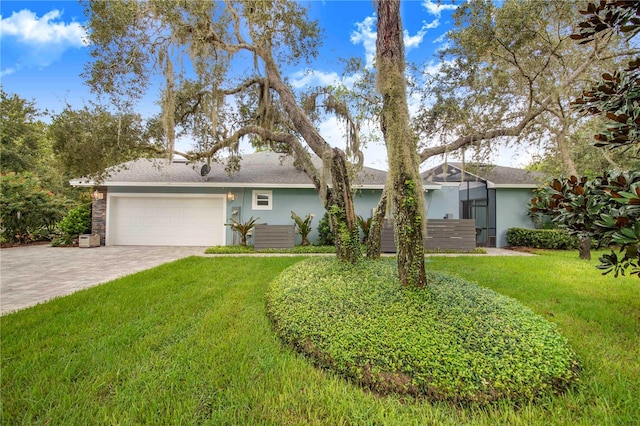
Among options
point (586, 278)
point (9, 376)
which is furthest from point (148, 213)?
point (586, 278)

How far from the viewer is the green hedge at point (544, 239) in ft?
31.2

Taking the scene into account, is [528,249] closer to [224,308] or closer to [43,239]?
[224,308]

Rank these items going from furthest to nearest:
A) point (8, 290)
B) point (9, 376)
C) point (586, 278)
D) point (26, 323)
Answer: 1. point (586, 278)
2. point (8, 290)
3. point (26, 323)
4. point (9, 376)

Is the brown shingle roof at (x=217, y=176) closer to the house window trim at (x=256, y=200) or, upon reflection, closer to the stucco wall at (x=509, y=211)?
the house window trim at (x=256, y=200)

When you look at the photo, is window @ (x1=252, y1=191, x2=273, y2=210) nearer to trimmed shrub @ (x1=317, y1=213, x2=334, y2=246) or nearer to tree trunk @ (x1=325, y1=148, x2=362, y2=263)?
trimmed shrub @ (x1=317, y1=213, x2=334, y2=246)

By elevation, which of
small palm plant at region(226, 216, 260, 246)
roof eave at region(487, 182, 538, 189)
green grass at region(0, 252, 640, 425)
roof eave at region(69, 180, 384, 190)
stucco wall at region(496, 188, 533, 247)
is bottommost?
green grass at region(0, 252, 640, 425)

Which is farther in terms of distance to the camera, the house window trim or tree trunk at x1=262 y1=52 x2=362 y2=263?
the house window trim

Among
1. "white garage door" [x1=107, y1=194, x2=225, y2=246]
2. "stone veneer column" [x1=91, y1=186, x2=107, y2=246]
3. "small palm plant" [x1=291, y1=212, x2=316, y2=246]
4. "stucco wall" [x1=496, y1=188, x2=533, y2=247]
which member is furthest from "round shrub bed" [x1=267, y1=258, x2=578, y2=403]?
"stone veneer column" [x1=91, y1=186, x2=107, y2=246]

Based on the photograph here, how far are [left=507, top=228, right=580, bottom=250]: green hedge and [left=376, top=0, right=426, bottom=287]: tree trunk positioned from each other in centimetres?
919

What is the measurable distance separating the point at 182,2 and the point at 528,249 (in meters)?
12.4

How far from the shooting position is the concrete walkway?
4.39 m

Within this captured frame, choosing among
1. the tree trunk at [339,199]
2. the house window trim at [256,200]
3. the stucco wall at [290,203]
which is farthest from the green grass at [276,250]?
the tree trunk at [339,199]

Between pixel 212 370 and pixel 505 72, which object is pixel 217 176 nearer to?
pixel 212 370

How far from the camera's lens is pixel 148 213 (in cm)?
1059
